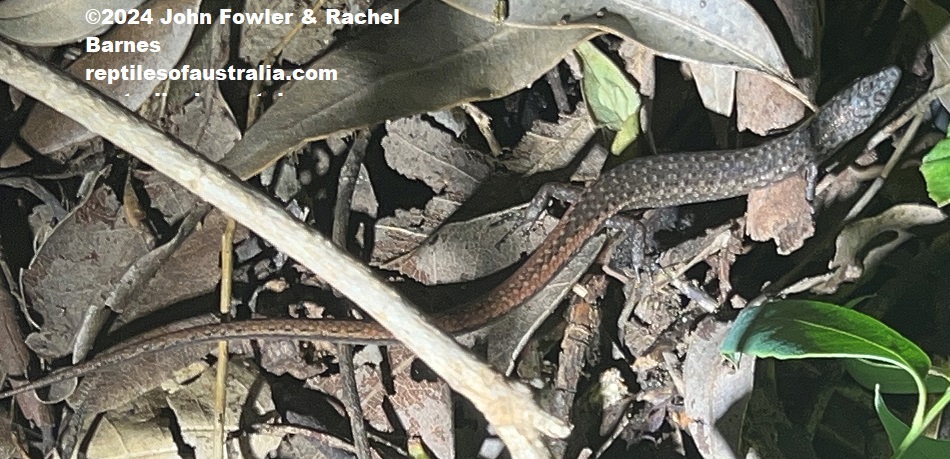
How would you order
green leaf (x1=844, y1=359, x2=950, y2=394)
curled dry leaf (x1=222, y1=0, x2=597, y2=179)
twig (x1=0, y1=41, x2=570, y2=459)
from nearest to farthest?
twig (x1=0, y1=41, x2=570, y2=459)
green leaf (x1=844, y1=359, x2=950, y2=394)
curled dry leaf (x1=222, y1=0, x2=597, y2=179)

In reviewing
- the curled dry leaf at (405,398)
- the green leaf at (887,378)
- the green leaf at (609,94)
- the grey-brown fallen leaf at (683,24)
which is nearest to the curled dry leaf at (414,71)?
the grey-brown fallen leaf at (683,24)

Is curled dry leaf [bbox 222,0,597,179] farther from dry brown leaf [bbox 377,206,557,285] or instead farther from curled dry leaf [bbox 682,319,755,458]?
curled dry leaf [bbox 682,319,755,458]

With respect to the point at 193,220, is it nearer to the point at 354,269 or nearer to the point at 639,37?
the point at 354,269

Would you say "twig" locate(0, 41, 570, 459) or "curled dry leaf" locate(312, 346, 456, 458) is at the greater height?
"twig" locate(0, 41, 570, 459)

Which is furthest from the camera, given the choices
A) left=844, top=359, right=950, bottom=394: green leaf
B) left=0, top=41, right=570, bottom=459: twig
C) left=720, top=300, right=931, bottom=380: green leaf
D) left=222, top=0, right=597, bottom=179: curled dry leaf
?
left=222, top=0, right=597, bottom=179: curled dry leaf

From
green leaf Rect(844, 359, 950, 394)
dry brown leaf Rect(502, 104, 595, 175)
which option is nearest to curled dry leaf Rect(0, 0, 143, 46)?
dry brown leaf Rect(502, 104, 595, 175)

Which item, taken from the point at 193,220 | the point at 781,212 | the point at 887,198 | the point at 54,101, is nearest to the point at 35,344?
the point at 193,220
